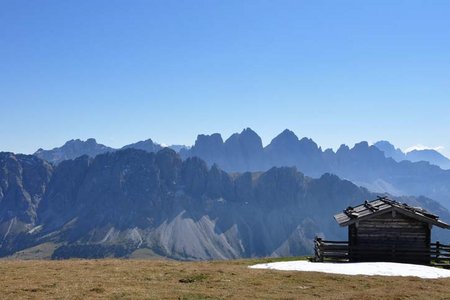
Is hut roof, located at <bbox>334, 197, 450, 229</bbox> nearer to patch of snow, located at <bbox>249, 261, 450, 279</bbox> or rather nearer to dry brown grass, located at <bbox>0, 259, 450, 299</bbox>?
patch of snow, located at <bbox>249, 261, 450, 279</bbox>

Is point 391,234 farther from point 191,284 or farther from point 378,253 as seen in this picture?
point 191,284

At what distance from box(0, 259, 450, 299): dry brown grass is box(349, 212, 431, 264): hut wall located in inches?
441

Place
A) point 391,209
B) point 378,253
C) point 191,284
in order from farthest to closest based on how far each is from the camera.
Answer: point 378,253, point 391,209, point 191,284

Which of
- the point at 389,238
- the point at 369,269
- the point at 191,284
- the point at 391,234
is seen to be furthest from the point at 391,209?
the point at 191,284

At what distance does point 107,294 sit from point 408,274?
74.5 ft

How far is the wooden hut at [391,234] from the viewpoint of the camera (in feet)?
142

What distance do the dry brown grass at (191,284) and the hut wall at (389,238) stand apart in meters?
11.2

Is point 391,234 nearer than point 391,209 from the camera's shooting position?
No

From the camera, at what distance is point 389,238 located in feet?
143

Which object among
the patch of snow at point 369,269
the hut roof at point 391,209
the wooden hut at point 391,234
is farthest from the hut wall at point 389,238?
the patch of snow at point 369,269

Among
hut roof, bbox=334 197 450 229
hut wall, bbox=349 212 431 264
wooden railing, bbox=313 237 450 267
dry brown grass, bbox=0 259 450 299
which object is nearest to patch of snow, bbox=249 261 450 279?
dry brown grass, bbox=0 259 450 299

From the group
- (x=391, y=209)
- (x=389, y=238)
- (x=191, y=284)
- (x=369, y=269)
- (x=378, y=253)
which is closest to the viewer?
(x=191, y=284)

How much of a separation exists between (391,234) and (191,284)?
A: 24.1 m

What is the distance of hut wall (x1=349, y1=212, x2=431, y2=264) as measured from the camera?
43312 mm
